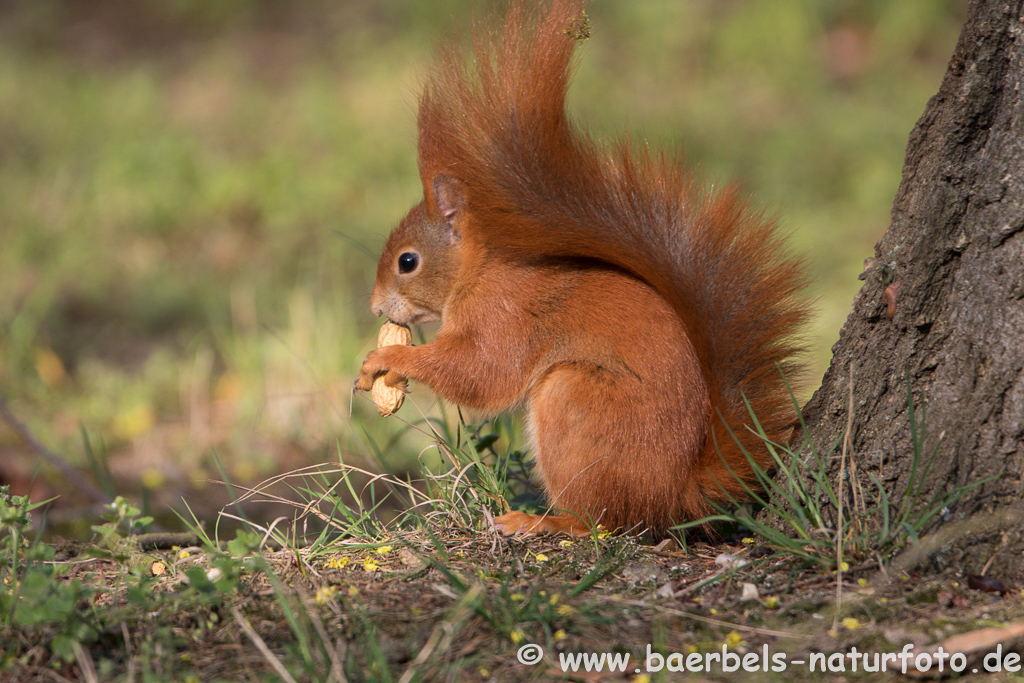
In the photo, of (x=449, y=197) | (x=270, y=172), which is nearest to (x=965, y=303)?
(x=449, y=197)

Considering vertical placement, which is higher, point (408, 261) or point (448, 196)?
point (448, 196)

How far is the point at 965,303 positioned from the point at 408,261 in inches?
50.3

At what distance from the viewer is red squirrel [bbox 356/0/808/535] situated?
5.92ft

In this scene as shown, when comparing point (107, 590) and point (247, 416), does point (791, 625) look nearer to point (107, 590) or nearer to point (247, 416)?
point (107, 590)

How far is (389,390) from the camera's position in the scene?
2.18 m

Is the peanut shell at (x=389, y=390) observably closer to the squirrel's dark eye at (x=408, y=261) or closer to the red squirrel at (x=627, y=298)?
the squirrel's dark eye at (x=408, y=261)

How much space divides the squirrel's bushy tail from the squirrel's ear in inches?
10.6

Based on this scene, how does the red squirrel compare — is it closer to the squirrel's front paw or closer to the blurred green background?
the blurred green background

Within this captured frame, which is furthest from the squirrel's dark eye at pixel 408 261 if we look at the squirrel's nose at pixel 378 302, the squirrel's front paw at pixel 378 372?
the squirrel's front paw at pixel 378 372

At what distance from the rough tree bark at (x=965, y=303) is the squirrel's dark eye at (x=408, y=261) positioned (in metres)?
Result: 1.09

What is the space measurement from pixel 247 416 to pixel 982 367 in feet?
8.43

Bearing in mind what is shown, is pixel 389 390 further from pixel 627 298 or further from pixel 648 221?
pixel 648 221

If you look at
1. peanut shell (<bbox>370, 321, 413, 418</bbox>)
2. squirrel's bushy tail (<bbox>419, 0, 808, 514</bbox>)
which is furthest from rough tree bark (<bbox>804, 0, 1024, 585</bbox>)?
peanut shell (<bbox>370, 321, 413, 418</bbox>)

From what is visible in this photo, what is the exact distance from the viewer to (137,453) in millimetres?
3125
